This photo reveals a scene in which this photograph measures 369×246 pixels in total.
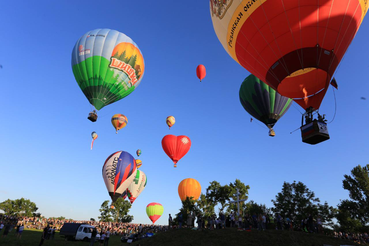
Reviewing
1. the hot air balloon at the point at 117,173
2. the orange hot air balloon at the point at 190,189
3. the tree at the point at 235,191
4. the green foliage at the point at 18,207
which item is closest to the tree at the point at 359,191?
the tree at the point at 235,191

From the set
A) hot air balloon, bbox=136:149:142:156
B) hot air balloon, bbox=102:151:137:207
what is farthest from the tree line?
hot air balloon, bbox=136:149:142:156

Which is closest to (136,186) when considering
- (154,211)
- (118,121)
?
(154,211)

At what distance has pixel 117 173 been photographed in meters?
33.6

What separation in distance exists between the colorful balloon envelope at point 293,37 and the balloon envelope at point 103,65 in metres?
11.1

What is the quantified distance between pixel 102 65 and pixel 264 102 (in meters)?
17.2

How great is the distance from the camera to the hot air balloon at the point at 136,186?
52219 millimetres

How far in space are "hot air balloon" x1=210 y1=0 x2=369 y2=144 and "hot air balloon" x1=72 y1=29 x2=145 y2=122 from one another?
1109 centimetres

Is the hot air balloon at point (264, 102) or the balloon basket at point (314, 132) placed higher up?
the hot air balloon at point (264, 102)

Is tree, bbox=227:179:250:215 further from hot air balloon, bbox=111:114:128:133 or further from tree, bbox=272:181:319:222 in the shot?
hot air balloon, bbox=111:114:128:133

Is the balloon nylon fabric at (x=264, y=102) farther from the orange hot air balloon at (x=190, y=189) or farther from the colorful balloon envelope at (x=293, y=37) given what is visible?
the orange hot air balloon at (x=190, y=189)

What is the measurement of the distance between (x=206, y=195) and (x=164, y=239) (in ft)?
107

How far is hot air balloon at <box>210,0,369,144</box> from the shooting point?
13.5 metres

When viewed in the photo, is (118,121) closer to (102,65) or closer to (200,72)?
(200,72)

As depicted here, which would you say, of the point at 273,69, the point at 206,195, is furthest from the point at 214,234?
the point at 206,195
